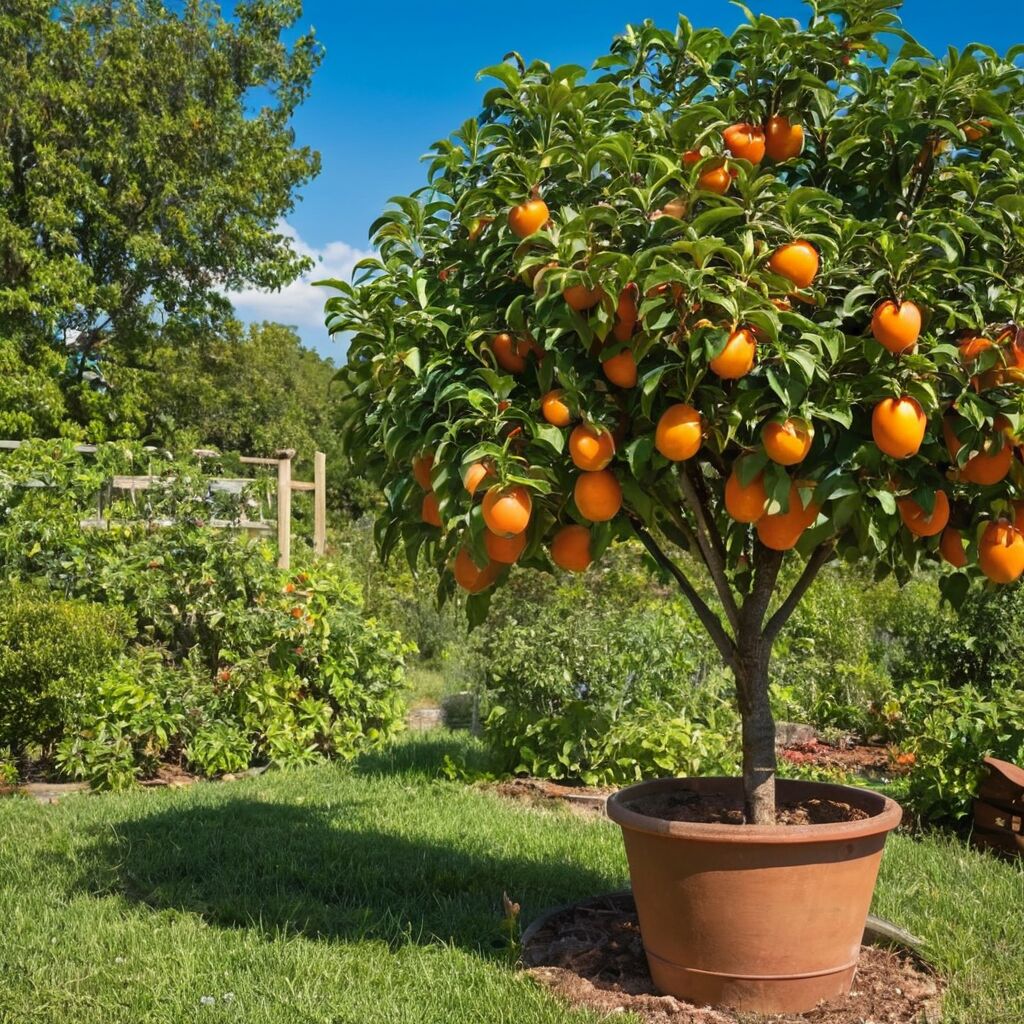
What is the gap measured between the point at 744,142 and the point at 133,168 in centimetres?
1582

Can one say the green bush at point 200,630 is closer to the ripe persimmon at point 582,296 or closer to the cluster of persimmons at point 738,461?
the cluster of persimmons at point 738,461

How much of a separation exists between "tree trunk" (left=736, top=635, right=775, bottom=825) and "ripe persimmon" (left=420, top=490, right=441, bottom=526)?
3.21 ft

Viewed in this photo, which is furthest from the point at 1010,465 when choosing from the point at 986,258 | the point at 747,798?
the point at 747,798

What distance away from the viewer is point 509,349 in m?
2.42

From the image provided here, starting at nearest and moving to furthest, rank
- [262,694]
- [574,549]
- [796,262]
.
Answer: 1. [796,262]
2. [574,549]
3. [262,694]

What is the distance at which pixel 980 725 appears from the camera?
4512 mm

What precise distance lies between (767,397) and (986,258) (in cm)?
63

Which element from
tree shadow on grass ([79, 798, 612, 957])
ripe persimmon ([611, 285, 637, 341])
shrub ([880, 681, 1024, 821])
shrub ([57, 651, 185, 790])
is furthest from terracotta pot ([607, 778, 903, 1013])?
shrub ([57, 651, 185, 790])

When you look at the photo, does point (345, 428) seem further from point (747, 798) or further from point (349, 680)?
point (349, 680)

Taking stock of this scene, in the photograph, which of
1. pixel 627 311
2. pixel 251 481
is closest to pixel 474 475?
pixel 627 311

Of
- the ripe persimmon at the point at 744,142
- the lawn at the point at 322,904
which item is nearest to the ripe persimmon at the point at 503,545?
the ripe persimmon at the point at 744,142

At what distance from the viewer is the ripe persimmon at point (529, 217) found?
91.6 inches

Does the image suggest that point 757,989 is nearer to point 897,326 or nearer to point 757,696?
point 757,696


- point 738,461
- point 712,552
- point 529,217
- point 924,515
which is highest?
point 529,217
